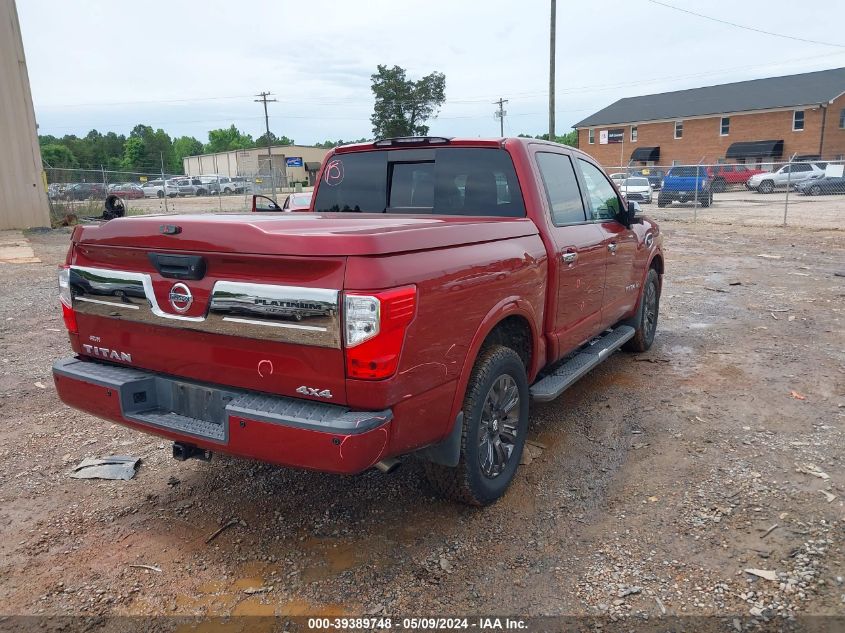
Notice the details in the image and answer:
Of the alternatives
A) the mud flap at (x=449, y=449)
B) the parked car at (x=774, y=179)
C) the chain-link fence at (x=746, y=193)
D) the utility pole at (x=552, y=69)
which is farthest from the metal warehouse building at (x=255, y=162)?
the mud flap at (x=449, y=449)

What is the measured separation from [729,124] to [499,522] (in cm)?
5271

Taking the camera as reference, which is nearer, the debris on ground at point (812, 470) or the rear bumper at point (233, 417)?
the rear bumper at point (233, 417)

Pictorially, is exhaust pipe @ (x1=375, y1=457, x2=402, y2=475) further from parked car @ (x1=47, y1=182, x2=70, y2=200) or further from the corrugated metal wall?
parked car @ (x1=47, y1=182, x2=70, y2=200)

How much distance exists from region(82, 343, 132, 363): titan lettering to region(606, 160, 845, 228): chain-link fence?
20.7 metres

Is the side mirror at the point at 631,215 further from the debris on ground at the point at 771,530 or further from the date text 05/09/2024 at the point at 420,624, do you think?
the date text 05/09/2024 at the point at 420,624

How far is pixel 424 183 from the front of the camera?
14.0 ft

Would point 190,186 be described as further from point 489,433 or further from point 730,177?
point 489,433

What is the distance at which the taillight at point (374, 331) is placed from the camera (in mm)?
2389

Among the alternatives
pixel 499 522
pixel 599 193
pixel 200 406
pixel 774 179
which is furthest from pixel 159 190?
pixel 499 522

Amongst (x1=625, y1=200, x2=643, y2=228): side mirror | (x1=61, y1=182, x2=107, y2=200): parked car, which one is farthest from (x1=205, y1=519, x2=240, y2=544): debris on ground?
(x1=61, y1=182, x2=107, y2=200): parked car

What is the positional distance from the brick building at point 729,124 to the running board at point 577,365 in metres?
46.5

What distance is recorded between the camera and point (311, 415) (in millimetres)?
2496

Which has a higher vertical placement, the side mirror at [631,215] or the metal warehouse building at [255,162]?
the metal warehouse building at [255,162]

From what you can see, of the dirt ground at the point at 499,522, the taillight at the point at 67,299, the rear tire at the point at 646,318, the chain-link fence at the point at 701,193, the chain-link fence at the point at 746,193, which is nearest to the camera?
the dirt ground at the point at 499,522
